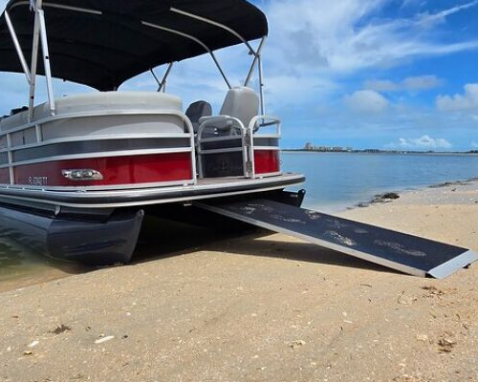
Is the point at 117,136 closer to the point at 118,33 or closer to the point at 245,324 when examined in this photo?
the point at 245,324

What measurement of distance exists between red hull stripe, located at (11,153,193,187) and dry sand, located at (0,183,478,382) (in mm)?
886

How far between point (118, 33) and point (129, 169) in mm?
3512

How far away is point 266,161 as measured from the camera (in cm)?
605

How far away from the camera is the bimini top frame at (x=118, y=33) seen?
568 centimetres

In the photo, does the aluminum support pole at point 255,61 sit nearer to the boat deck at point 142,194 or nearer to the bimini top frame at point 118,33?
the bimini top frame at point 118,33

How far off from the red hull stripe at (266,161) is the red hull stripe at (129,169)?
3.85 feet

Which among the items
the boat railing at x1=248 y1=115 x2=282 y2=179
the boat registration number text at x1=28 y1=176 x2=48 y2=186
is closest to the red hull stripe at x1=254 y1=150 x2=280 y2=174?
the boat railing at x1=248 y1=115 x2=282 y2=179

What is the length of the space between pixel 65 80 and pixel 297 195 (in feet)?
17.1

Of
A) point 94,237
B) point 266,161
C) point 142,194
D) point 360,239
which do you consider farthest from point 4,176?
point 360,239

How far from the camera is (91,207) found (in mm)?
4449

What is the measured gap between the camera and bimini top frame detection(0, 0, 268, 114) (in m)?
5.68

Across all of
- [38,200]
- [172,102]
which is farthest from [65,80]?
[172,102]

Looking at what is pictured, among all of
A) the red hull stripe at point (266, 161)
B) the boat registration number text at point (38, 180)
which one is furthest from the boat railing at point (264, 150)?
the boat registration number text at point (38, 180)

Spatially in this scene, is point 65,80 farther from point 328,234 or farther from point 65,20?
point 328,234
